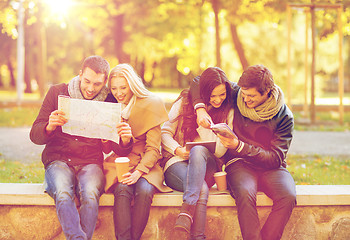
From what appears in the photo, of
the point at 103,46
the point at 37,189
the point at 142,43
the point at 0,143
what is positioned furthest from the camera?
the point at 103,46

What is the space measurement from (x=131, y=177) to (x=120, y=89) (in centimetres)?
76

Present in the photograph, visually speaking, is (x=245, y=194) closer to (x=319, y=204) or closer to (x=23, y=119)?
(x=319, y=204)

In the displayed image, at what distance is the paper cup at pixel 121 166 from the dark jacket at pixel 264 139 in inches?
34.9

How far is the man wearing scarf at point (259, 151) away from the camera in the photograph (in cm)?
364

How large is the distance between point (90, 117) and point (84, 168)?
436 mm

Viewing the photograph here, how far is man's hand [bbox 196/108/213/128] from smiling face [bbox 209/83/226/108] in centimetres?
13

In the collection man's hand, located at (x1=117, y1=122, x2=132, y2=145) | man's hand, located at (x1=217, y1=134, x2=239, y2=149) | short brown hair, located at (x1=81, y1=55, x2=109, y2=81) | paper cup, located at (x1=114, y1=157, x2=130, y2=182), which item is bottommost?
paper cup, located at (x1=114, y1=157, x2=130, y2=182)

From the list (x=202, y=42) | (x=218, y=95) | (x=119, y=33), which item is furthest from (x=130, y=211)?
(x=119, y=33)

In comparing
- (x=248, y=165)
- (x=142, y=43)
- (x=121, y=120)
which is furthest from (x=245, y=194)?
(x=142, y=43)

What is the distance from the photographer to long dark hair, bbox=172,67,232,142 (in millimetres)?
4094

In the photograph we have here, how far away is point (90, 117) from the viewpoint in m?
3.83

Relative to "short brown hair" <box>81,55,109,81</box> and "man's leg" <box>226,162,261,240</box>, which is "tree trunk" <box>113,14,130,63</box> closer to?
"short brown hair" <box>81,55,109,81</box>

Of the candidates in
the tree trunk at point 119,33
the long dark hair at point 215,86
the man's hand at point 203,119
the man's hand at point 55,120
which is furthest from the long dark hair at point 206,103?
the tree trunk at point 119,33

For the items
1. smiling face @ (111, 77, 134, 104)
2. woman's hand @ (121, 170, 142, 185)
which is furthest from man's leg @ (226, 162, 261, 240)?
smiling face @ (111, 77, 134, 104)
